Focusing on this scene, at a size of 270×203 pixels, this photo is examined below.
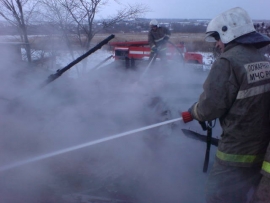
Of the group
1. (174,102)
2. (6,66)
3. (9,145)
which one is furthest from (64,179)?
(174,102)

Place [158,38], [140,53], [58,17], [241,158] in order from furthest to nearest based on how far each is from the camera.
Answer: [140,53] < [158,38] < [58,17] < [241,158]

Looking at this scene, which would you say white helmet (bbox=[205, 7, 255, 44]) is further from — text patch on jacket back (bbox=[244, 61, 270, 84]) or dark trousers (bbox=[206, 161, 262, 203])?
dark trousers (bbox=[206, 161, 262, 203])

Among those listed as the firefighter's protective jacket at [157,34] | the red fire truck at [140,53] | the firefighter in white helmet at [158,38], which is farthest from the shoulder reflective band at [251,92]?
the red fire truck at [140,53]

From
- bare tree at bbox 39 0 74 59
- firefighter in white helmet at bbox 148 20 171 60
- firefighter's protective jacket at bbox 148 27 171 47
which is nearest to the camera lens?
bare tree at bbox 39 0 74 59

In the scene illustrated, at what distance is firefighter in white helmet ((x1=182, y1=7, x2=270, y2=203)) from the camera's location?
178 centimetres

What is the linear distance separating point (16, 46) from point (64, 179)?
213cm

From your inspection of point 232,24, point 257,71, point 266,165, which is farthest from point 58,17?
point 266,165

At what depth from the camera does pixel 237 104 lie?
1.80m

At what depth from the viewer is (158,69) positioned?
7.47 meters

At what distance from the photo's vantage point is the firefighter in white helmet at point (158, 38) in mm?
7707

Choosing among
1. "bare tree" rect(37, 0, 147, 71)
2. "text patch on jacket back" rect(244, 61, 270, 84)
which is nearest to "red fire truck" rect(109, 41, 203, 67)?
"bare tree" rect(37, 0, 147, 71)

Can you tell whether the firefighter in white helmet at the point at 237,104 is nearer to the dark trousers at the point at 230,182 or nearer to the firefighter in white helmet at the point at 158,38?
the dark trousers at the point at 230,182

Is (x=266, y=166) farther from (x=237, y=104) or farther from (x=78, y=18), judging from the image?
(x=78, y=18)

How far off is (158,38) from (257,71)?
6.39 meters
